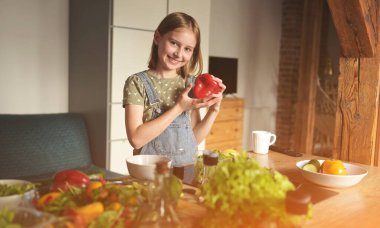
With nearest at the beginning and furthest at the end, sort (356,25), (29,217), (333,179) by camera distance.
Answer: (29,217)
(333,179)
(356,25)

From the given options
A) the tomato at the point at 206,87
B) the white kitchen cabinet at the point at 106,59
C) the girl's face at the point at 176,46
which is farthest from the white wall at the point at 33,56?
the tomato at the point at 206,87

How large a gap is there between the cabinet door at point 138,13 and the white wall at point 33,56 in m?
0.65

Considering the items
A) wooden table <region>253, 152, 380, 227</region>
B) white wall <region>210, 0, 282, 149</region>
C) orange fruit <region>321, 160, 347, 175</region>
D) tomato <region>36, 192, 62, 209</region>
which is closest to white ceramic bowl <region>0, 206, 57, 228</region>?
tomato <region>36, 192, 62, 209</region>

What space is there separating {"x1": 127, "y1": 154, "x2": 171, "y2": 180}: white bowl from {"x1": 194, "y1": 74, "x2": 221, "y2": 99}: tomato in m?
0.53

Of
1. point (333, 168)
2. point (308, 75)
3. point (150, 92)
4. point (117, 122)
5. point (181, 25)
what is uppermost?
point (181, 25)

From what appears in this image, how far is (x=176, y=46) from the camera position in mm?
1857

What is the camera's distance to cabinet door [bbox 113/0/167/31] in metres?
3.52

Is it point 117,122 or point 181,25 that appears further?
point 117,122

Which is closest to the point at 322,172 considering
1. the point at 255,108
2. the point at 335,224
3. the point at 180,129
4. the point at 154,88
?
the point at 335,224

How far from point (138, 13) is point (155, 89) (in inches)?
76.0

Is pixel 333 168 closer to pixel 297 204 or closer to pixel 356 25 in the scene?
pixel 297 204

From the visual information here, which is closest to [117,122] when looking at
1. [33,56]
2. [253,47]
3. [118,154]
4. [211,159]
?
[118,154]

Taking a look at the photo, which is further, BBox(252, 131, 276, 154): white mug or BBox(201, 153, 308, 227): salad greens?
BBox(252, 131, 276, 154): white mug

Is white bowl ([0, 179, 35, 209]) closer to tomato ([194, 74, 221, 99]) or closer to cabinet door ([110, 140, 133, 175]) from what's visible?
tomato ([194, 74, 221, 99])
